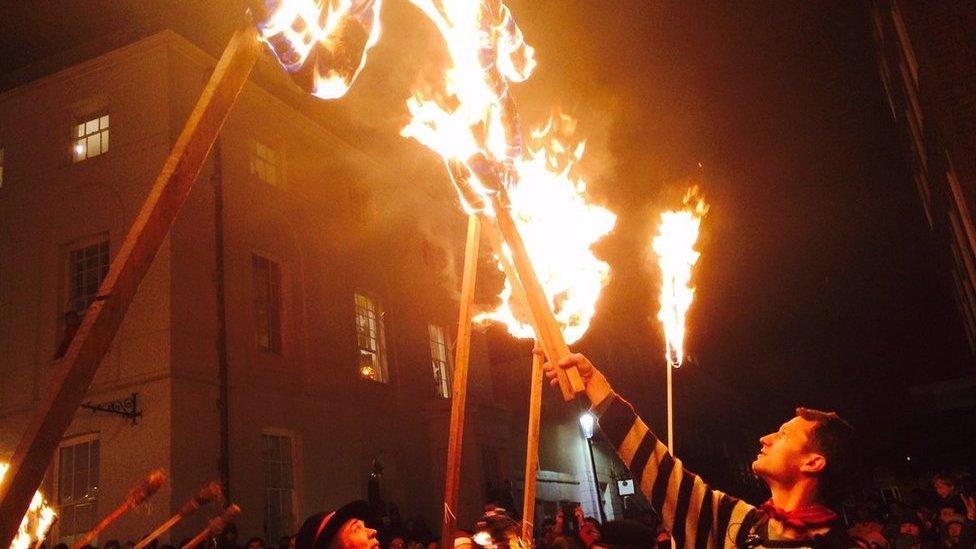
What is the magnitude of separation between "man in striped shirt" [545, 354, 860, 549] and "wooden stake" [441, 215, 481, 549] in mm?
1227

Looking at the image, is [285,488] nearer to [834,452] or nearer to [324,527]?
[324,527]

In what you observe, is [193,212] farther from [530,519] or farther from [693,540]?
[693,540]

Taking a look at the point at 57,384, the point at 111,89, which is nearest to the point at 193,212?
the point at 111,89

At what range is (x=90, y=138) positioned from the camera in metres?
15.7

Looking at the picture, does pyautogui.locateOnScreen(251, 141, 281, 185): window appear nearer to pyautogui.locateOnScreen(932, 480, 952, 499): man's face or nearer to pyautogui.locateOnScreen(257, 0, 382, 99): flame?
pyautogui.locateOnScreen(257, 0, 382, 99): flame

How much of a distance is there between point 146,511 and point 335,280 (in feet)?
25.4

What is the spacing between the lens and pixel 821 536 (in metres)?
2.69

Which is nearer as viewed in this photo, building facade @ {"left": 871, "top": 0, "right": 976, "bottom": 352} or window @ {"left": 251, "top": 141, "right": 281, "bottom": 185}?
building facade @ {"left": 871, "top": 0, "right": 976, "bottom": 352}

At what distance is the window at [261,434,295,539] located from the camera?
Answer: 14766mm

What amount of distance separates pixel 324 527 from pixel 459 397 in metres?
1.07

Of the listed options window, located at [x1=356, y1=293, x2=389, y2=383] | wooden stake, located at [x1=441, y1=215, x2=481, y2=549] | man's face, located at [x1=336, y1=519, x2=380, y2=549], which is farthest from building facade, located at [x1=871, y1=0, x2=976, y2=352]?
window, located at [x1=356, y1=293, x2=389, y2=383]

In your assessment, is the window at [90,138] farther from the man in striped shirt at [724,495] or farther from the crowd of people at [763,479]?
the man in striped shirt at [724,495]

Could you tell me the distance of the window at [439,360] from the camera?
22312 mm

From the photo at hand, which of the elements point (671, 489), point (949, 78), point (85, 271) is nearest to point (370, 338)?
point (85, 271)
